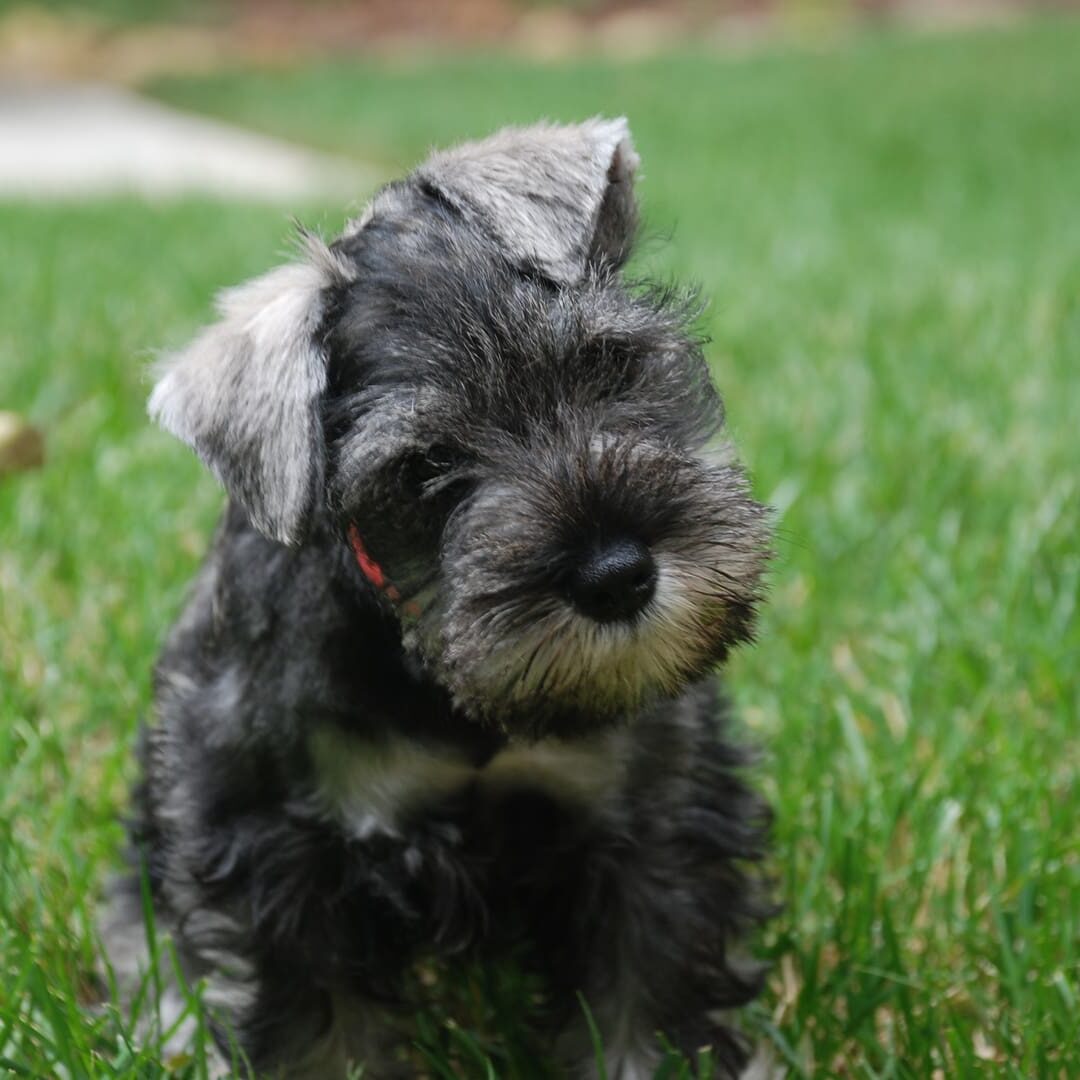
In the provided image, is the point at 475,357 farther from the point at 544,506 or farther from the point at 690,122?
the point at 690,122

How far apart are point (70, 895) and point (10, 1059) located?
56 centimetres

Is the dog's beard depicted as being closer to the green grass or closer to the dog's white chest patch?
the dog's white chest patch

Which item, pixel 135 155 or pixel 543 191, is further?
pixel 135 155

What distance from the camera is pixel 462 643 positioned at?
7.17 ft

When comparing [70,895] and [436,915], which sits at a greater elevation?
[436,915]

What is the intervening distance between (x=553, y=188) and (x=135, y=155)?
14.3 meters

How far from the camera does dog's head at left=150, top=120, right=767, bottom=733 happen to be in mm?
2160

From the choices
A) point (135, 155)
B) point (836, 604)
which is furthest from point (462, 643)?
point (135, 155)

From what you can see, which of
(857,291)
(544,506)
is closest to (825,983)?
(544,506)

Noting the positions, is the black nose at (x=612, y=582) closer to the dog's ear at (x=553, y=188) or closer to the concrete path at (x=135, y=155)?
the dog's ear at (x=553, y=188)

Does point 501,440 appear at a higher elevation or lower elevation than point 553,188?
lower

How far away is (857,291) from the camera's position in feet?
22.9

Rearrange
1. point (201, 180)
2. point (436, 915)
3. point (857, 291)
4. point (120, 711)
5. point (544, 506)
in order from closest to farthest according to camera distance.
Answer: point (544, 506)
point (436, 915)
point (120, 711)
point (857, 291)
point (201, 180)

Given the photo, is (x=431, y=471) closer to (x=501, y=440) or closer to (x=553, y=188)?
(x=501, y=440)
